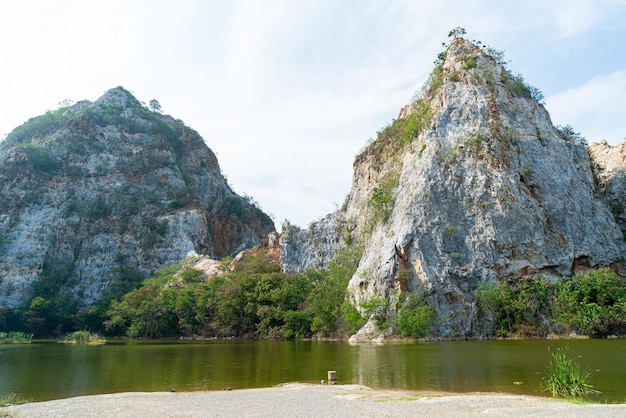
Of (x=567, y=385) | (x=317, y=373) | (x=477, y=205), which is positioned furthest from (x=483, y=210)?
(x=567, y=385)

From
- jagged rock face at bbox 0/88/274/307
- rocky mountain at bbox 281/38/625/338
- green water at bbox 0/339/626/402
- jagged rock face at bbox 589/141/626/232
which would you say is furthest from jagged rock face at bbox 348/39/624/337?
jagged rock face at bbox 0/88/274/307

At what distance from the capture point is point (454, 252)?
132 feet

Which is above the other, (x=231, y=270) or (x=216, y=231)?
(x=216, y=231)

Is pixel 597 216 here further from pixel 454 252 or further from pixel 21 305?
pixel 21 305

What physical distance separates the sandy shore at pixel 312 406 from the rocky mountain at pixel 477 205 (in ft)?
84.3

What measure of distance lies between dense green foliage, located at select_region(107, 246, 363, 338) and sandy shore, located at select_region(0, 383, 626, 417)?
91.1 feet

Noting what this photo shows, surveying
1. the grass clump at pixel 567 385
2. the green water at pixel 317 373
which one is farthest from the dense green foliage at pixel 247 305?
the grass clump at pixel 567 385

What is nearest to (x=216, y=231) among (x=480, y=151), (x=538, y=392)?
(x=480, y=151)

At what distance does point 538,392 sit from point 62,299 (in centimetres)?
7010

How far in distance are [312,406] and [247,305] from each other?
40.5 meters

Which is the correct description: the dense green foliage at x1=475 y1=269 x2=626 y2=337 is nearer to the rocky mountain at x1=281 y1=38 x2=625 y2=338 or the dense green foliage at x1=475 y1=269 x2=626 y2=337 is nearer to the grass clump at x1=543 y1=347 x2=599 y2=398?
the rocky mountain at x1=281 y1=38 x2=625 y2=338

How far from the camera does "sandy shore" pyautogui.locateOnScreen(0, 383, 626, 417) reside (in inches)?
390

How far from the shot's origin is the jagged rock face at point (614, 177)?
162 feet

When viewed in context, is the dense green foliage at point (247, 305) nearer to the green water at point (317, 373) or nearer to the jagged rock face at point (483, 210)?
the jagged rock face at point (483, 210)
